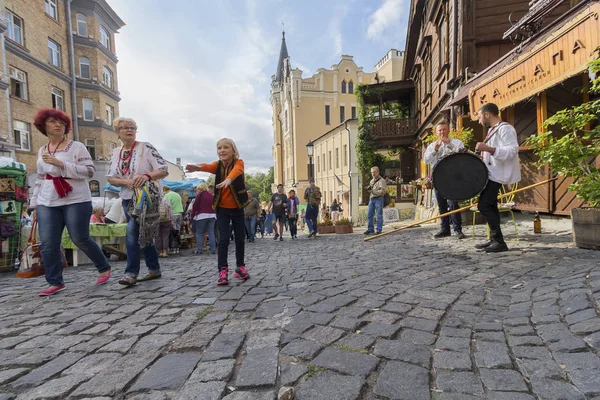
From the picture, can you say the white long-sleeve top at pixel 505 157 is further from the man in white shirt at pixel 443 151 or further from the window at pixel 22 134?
the window at pixel 22 134

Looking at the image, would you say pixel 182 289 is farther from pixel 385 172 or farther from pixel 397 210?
pixel 385 172

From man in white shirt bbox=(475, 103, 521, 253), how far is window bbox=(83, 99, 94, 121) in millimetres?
26245

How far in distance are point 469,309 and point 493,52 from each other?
9667mm

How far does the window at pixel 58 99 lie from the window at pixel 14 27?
332cm

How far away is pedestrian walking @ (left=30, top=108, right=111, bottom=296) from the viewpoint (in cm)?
365

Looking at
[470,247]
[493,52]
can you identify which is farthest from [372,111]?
[470,247]

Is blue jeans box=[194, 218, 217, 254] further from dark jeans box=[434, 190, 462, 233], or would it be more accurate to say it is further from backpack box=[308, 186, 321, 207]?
dark jeans box=[434, 190, 462, 233]

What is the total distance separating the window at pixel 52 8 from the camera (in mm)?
20925

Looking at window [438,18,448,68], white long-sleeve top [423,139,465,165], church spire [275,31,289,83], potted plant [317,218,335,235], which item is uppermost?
church spire [275,31,289,83]

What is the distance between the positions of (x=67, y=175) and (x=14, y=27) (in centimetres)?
2114

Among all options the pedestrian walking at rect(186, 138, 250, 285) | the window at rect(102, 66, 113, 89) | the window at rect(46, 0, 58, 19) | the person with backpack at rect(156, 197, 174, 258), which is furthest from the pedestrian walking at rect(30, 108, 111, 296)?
the window at rect(102, 66, 113, 89)

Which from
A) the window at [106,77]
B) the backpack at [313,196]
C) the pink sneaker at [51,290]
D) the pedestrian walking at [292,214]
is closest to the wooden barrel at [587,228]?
the pink sneaker at [51,290]

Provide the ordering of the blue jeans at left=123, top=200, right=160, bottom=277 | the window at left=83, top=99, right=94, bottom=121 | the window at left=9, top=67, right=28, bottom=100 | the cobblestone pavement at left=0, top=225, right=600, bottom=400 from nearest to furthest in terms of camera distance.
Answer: the cobblestone pavement at left=0, top=225, right=600, bottom=400 < the blue jeans at left=123, top=200, right=160, bottom=277 < the window at left=9, top=67, right=28, bottom=100 < the window at left=83, top=99, right=94, bottom=121

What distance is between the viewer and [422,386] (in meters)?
1.65
